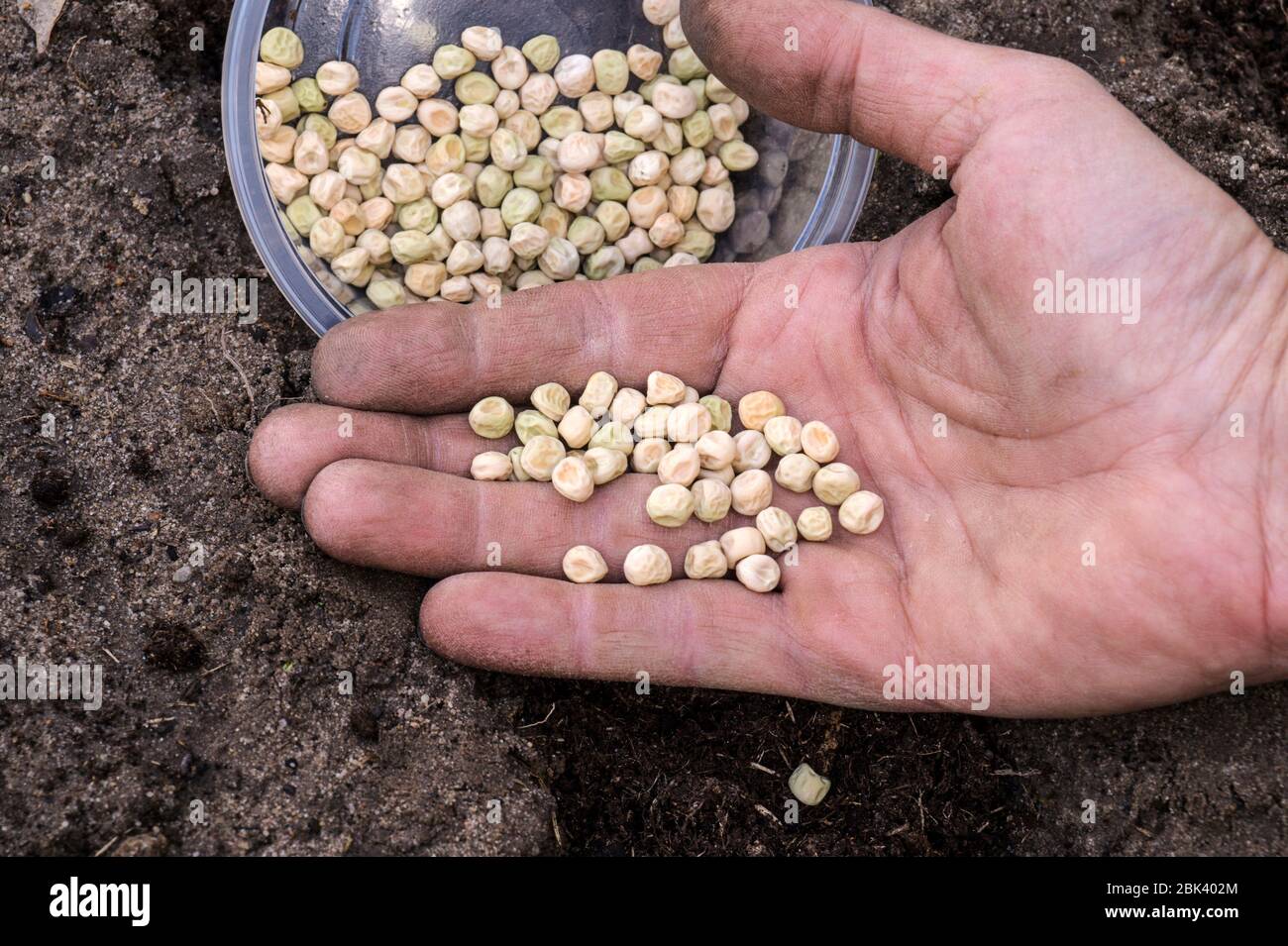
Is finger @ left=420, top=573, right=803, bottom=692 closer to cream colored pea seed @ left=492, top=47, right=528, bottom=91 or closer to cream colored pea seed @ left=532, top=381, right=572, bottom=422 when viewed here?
cream colored pea seed @ left=532, top=381, right=572, bottom=422

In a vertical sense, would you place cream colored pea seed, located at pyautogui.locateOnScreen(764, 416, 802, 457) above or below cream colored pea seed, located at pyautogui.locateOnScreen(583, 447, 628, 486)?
above

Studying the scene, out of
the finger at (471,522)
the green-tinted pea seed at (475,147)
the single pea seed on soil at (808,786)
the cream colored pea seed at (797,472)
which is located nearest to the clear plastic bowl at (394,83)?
the green-tinted pea seed at (475,147)

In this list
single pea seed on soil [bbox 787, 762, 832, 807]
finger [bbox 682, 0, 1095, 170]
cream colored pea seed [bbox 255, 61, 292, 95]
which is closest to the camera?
finger [bbox 682, 0, 1095, 170]

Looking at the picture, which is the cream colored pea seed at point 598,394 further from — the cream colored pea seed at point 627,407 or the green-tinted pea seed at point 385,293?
the green-tinted pea seed at point 385,293

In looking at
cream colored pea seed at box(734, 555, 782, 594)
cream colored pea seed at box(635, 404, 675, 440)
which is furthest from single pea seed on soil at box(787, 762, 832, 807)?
cream colored pea seed at box(635, 404, 675, 440)

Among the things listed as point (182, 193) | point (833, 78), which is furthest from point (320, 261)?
point (833, 78)
